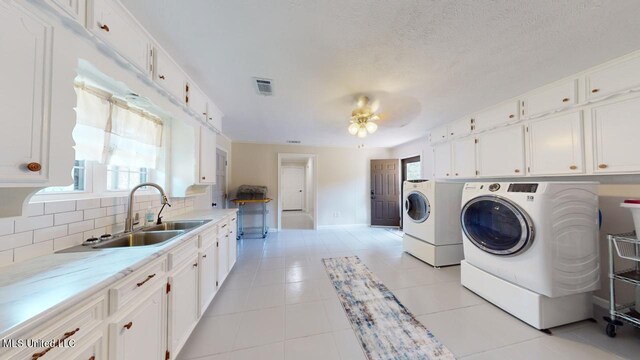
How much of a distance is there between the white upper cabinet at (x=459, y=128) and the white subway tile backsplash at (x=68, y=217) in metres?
4.16

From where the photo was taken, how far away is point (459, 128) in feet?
10.1

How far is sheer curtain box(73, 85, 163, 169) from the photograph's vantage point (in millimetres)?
1313

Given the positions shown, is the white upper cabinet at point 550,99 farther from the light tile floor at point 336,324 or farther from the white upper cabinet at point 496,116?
the light tile floor at point 336,324

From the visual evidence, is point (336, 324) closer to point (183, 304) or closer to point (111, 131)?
point (183, 304)

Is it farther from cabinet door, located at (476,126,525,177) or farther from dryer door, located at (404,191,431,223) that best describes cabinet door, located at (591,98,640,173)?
dryer door, located at (404,191,431,223)

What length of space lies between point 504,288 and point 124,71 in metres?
3.51

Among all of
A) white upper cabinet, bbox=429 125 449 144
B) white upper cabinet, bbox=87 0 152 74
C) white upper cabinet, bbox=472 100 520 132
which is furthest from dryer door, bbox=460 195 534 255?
white upper cabinet, bbox=87 0 152 74

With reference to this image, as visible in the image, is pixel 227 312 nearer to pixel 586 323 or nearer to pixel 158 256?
pixel 158 256

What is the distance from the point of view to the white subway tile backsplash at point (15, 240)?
2.96 feet

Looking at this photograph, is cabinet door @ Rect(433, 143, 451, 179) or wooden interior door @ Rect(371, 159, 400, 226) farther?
wooden interior door @ Rect(371, 159, 400, 226)

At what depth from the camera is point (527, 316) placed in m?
1.69

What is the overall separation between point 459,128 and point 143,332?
4026mm

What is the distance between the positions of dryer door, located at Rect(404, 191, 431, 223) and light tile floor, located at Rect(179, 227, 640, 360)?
72 centimetres

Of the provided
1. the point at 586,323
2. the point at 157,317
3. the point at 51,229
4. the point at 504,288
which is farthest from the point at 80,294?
the point at 586,323
